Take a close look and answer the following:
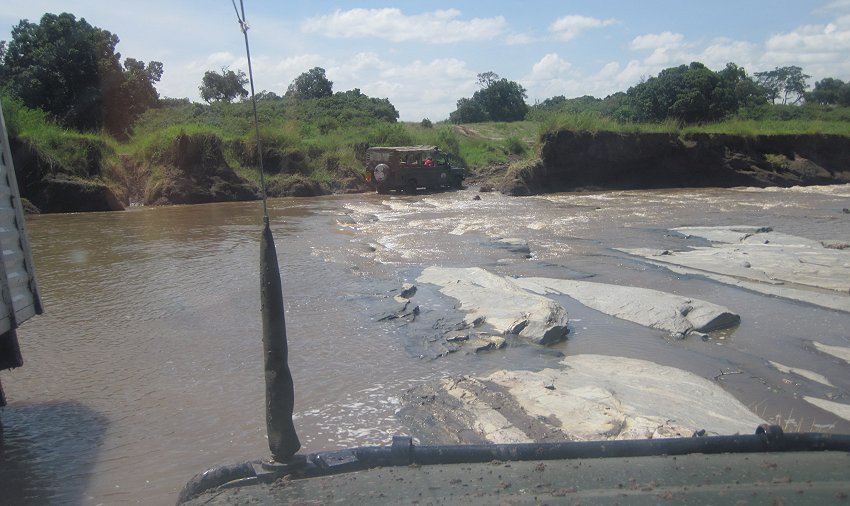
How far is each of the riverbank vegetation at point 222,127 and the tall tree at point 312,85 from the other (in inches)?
292

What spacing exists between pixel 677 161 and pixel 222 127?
838 inches

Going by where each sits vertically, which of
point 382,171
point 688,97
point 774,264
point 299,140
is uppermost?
point 688,97

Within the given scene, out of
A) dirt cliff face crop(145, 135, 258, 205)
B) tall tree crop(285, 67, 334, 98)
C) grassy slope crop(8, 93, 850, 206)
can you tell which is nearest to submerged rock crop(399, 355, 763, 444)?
grassy slope crop(8, 93, 850, 206)

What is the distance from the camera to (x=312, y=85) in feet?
186

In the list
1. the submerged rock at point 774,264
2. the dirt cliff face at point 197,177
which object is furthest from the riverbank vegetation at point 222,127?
the submerged rock at point 774,264

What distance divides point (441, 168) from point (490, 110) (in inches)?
1244

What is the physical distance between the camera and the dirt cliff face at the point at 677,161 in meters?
28.1

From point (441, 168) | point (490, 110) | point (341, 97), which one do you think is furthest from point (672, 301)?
point (490, 110)

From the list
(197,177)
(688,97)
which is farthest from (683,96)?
(197,177)

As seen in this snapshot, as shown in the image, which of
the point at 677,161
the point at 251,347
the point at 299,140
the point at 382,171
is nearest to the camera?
the point at 251,347

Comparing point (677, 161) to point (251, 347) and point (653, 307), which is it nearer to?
point (653, 307)

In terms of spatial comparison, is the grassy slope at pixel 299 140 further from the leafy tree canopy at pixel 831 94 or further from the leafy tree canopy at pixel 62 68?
the leafy tree canopy at pixel 831 94

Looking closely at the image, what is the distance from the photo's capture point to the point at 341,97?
4962 cm

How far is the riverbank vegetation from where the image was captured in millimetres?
23781
